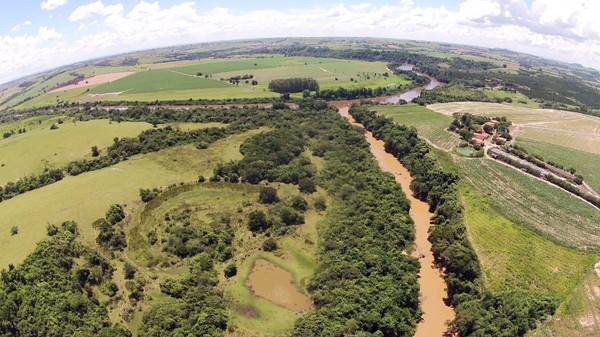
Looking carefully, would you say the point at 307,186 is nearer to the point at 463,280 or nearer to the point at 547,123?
the point at 463,280

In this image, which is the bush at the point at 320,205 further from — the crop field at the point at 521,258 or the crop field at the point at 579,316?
the crop field at the point at 579,316

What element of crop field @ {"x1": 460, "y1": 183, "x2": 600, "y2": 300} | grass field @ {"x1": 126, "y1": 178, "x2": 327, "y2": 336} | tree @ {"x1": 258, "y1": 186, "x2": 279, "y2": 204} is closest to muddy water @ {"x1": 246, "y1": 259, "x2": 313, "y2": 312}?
grass field @ {"x1": 126, "y1": 178, "x2": 327, "y2": 336}

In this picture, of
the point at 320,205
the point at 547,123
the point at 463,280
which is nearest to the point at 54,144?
the point at 320,205

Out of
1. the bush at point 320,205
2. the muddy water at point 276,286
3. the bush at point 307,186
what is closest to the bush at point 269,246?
the muddy water at point 276,286

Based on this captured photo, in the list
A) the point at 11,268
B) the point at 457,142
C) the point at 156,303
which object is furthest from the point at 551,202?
the point at 11,268

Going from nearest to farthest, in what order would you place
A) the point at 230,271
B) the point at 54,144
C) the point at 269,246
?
the point at 230,271 → the point at 269,246 → the point at 54,144

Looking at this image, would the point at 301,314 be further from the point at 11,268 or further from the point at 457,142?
the point at 457,142
